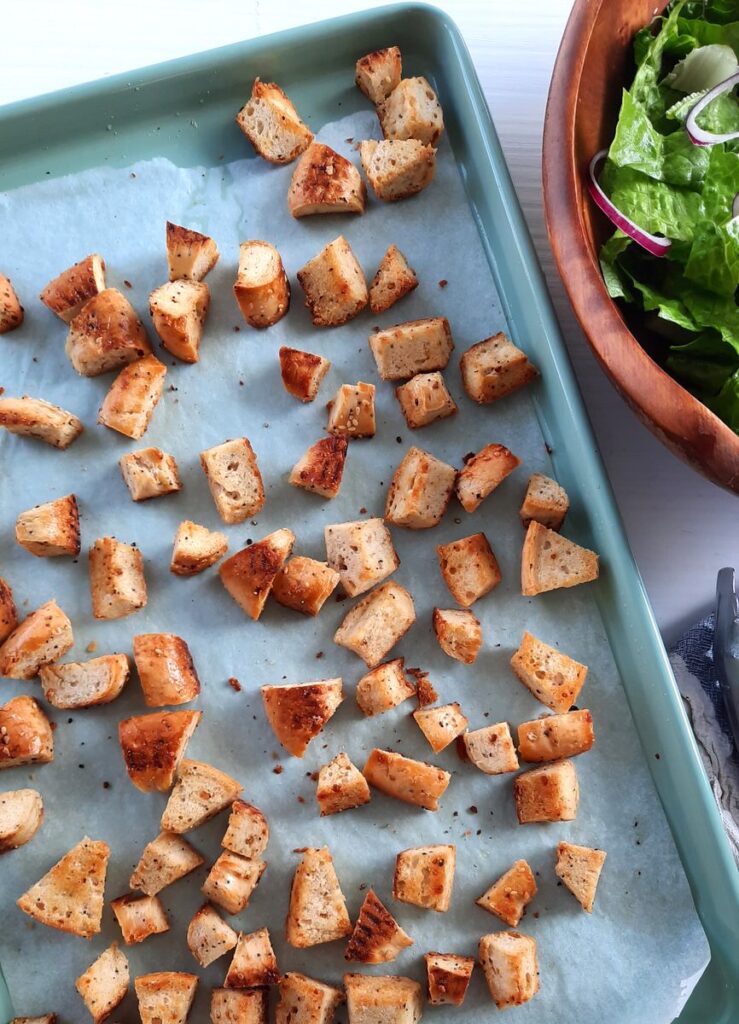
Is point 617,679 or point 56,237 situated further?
point 56,237

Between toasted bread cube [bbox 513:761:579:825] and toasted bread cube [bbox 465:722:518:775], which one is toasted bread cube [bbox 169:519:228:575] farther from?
toasted bread cube [bbox 513:761:579:825]

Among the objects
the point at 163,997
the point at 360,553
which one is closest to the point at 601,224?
the point at 360,553

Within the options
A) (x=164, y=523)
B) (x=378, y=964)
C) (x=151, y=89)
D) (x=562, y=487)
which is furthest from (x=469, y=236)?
(x=378, y=964)

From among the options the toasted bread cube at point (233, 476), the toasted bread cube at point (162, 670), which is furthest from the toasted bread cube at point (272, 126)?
the toasted bread cube at point (162, 670)

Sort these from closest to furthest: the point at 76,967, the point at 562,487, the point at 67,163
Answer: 1. the point at 76,967
2. the point at 562,487
3. the point at 67,163

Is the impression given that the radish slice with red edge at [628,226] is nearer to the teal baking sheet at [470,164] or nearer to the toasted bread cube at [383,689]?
the teal baking sheet at [470,164]

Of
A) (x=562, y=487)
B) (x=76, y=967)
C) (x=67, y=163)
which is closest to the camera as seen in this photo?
(x=76, y=967)

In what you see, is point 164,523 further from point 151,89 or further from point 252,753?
point 151,89
